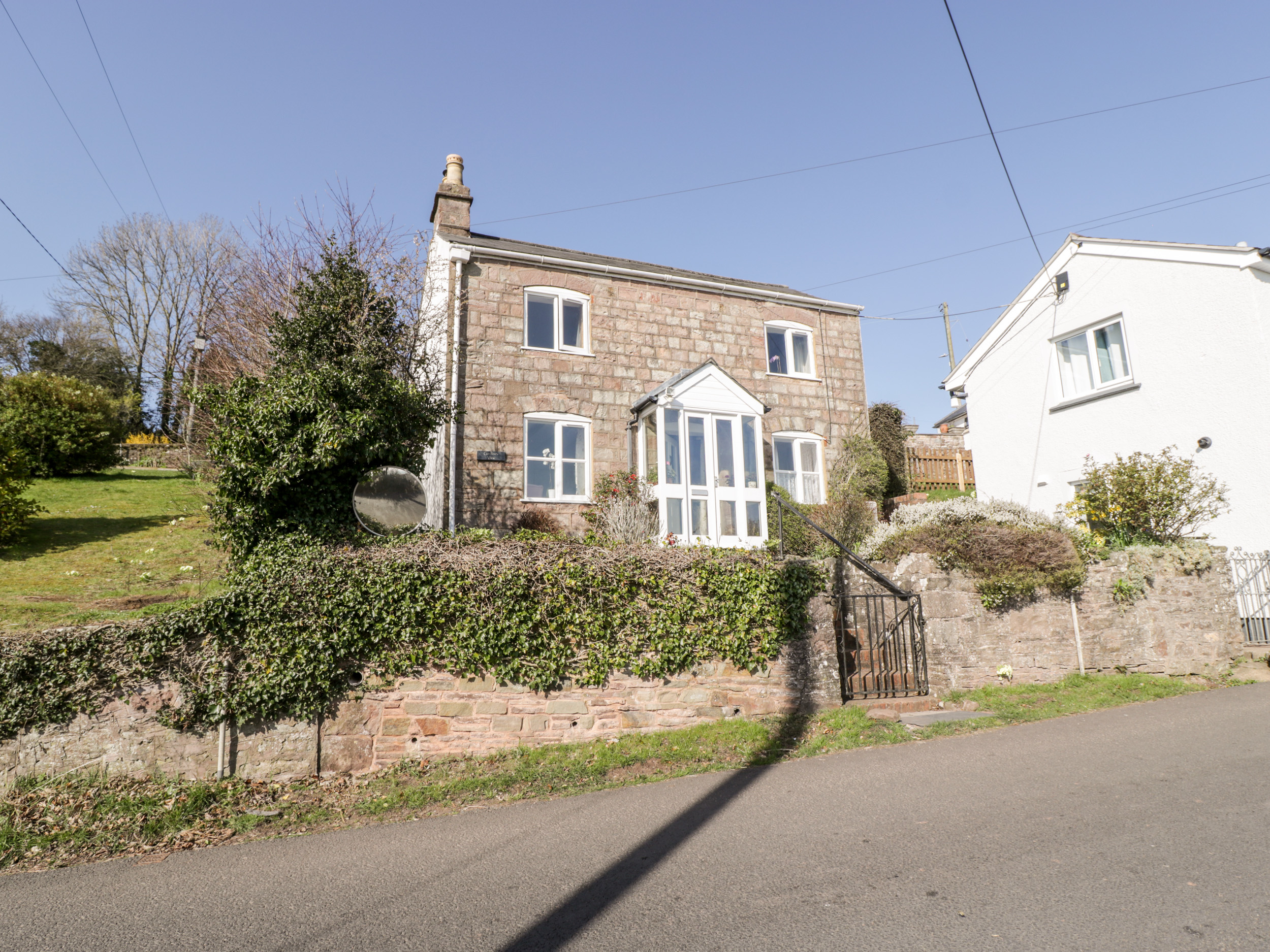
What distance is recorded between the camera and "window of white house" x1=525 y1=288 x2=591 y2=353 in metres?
14.9

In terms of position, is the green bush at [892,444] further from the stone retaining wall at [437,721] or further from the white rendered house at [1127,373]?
the stone retaining wall at [437,721]

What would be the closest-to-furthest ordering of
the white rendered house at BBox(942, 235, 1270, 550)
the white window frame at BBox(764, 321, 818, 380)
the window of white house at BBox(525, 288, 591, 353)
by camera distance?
1. the white rendered house at BBox(942, 235, 1270, 550)
2. the window of white house at BBox(525, 288, 591, 353)
3. the white window frame at BBox(764, 321, 818, 380)

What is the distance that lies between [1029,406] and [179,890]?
17.7m

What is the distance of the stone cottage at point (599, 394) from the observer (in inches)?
543

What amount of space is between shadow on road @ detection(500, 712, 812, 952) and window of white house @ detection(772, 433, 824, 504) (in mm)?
9884

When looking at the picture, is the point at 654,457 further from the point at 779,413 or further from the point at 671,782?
the point at 671,782

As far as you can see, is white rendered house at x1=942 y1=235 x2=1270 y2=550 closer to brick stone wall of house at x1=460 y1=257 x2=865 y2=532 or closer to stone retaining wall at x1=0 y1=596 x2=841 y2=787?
brick stone wall of house at x1=460 y1=257 x2=865 y2=532

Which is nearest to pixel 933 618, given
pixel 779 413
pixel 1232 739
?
pixel 1232 739

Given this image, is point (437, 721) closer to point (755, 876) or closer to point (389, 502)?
point (389, 502)

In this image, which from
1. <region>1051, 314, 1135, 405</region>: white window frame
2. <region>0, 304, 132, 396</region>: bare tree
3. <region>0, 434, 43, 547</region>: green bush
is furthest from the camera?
<region>0, 304, 132, 396</region>: bare tree

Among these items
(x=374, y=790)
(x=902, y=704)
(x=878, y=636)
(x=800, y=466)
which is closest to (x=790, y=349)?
(x=800, y=466)

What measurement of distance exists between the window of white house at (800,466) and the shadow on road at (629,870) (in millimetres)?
9884

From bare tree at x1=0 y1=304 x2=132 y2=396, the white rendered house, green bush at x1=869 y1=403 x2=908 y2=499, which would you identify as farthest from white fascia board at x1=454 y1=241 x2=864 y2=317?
bare tree at x1=0 y1=304 x2=132 y2=396

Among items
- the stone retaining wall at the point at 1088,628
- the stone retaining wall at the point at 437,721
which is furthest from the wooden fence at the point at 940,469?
the stone retaining wall at the point at 437,721
